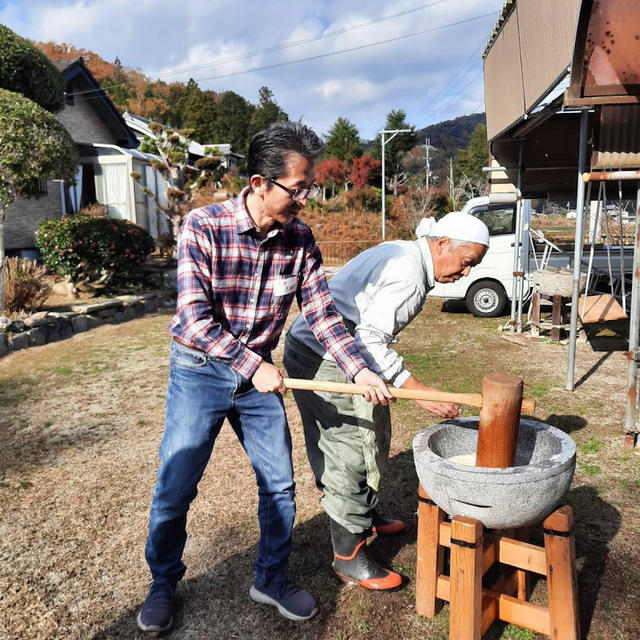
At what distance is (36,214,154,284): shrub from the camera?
9.86m

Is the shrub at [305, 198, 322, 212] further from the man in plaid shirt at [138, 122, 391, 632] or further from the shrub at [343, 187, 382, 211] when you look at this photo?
the man in plaid shirt at [138, 122, 391, 632]

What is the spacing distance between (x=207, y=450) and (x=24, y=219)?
44.4 ft

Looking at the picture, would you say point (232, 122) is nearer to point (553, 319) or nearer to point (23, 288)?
point (23, 288)

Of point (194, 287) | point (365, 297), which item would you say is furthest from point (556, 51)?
point (194, 287)

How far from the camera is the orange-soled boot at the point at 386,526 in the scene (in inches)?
116

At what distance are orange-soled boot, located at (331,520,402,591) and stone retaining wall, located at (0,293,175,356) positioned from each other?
A: 6111mm

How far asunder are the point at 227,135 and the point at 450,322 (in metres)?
39.8

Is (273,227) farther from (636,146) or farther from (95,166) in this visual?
(95,166)

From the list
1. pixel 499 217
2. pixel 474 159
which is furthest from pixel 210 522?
pixel 474 159

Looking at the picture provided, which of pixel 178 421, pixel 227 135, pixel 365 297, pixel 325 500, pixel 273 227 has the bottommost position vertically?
pixel 325 500

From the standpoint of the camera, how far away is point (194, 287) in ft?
6.66

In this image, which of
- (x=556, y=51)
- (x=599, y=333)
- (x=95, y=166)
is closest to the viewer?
(x=556, y=51)

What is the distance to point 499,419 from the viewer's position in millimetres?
2109

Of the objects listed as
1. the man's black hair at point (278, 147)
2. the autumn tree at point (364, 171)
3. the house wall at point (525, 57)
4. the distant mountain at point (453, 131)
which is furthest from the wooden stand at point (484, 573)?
the distant mountain at point (453, 131)
